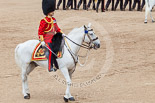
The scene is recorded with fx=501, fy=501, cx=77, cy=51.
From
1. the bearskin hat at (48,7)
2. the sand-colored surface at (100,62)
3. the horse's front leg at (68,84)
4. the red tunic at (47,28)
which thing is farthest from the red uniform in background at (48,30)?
the sand-colored surface at (100,62)

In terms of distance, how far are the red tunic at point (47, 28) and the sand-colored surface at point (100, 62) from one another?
4.14ft

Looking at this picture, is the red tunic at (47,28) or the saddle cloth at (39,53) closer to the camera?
the red tunic at (47,28)

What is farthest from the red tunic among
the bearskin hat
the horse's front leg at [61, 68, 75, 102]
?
the horse's front leg at [61, 68, 75, 102]

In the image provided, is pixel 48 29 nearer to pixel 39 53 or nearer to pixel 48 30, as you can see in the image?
pixel 48 30

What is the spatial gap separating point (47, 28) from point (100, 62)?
4.44 metres

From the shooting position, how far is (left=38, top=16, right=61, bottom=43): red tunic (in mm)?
9484

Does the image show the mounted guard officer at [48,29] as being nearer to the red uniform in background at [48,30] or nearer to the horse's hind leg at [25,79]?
the red uniform in background at [48,30]

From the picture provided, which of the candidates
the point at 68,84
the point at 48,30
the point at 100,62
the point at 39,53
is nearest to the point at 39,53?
the point at 39,53

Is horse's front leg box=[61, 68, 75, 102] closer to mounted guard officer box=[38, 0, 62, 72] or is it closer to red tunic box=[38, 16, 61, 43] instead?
mounted guard officer box=[38, 0, 62, 72]

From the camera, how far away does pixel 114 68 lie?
13.0 meters

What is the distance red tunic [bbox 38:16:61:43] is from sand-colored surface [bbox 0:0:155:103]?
126cm

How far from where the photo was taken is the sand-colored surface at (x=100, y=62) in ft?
33.6

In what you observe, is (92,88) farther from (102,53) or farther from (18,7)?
(18,7)

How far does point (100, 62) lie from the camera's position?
13773mm
